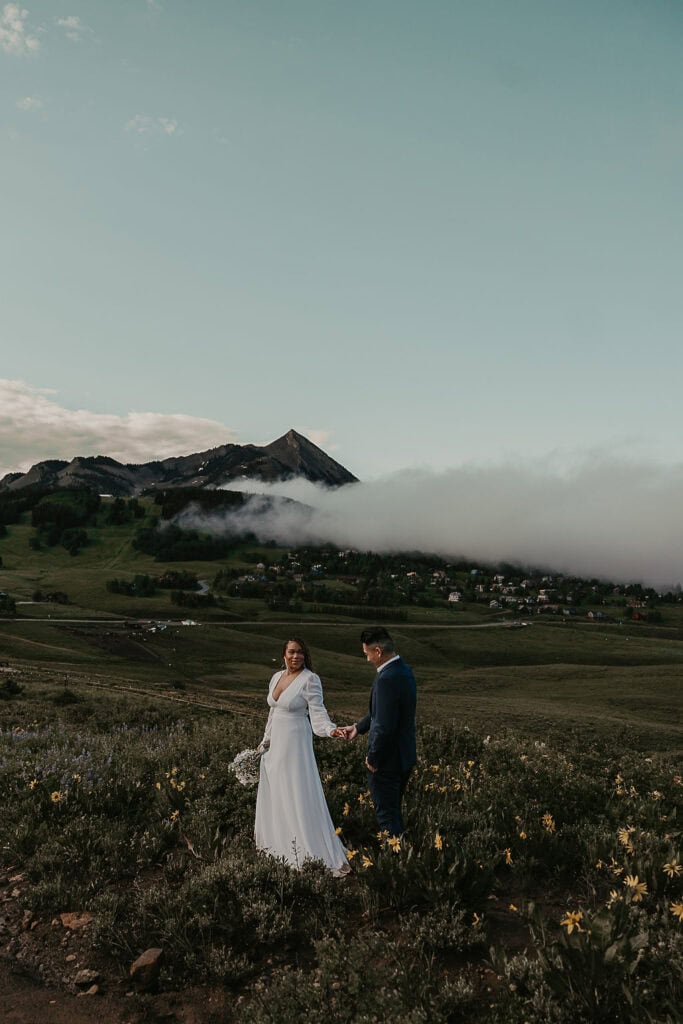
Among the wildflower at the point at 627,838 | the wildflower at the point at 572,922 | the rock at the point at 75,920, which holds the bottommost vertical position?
the rock at the point at 75,920

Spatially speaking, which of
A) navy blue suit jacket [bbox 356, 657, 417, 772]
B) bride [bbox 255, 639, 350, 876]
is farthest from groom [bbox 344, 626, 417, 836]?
bride [bbox 255, 639, 350, 876]

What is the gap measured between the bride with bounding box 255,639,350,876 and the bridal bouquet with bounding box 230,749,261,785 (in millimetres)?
1033

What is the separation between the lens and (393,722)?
8336 millimetres

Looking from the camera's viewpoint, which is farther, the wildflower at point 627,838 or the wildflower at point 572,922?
the wildflower at point 627,838

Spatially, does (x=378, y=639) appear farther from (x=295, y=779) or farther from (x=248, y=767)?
(x=248, y=767)

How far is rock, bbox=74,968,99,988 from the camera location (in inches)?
241

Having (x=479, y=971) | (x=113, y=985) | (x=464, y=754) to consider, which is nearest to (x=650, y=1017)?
(x=479, y=971)

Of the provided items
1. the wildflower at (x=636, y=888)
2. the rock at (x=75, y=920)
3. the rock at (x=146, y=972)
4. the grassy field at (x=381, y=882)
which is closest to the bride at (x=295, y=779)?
the grassy field at (x=381, y=882)

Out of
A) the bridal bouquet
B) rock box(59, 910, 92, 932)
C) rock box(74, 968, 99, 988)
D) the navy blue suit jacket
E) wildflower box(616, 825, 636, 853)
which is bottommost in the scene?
rock box(59, 910, 92, 932)

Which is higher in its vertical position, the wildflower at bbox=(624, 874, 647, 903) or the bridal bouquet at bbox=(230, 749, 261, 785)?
the wildflower at bbox=(624, 874, 647, 903)

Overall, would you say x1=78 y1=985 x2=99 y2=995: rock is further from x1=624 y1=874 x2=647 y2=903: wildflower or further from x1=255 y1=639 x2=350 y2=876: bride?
x1=624 y1=874 x2=647 y2=903: wildflower

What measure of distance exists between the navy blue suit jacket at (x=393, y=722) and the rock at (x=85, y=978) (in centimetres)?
Answer: 389

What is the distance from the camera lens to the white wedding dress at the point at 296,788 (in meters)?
8.45

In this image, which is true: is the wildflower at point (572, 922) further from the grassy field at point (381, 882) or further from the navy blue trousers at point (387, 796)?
the navy blue trousers at point (387, 796)
